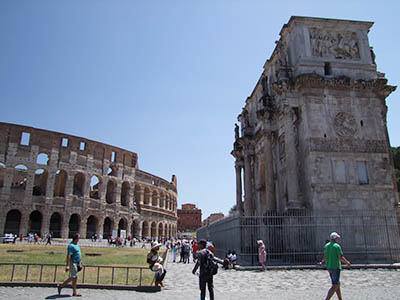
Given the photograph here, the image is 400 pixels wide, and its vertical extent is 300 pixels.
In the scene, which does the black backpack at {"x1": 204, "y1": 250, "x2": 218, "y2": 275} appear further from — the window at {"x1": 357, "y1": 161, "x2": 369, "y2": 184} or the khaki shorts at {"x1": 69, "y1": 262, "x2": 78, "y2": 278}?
the window at {"x1": 357, "y1": 161, "x2": 369, "y2": 184}

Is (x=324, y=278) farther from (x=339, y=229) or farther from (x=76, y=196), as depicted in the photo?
(x=76, y=196)

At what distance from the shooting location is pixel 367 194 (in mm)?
15375

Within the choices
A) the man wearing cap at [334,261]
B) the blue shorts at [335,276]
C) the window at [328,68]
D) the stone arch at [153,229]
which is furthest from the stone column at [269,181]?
the stone arch at [153,229]

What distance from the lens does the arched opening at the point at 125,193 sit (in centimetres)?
5001

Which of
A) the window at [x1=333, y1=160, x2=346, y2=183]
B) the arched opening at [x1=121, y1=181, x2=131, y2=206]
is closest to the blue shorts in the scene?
the window at [x1=333, y1=160, x2=346, y2=183]

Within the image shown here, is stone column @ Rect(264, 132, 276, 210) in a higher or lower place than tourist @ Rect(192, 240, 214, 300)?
higher

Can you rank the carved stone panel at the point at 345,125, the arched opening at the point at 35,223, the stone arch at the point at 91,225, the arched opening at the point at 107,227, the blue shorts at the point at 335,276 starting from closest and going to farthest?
the blue shorts at the point at 335,276 < the carved stone panel at the point at 345,125 < the arched opening at the point at 35,223 < the stone arch at the point at 91,225 < the arched opening at the point at 107,227

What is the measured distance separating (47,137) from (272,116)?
1292 inches

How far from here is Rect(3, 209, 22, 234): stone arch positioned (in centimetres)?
3825

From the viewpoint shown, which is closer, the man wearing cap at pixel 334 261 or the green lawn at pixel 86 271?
the man wearing cap at pixel 334 261

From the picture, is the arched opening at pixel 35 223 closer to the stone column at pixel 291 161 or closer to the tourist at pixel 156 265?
the stone column at pixel 291 161

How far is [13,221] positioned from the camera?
39375mm

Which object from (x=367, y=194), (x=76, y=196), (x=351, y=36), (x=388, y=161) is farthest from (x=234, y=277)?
(x=76, y=196)

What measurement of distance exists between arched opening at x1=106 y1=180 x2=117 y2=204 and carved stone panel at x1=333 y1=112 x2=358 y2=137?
3764 centimetres
